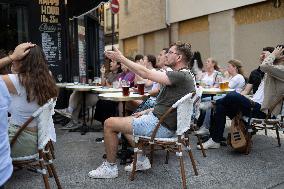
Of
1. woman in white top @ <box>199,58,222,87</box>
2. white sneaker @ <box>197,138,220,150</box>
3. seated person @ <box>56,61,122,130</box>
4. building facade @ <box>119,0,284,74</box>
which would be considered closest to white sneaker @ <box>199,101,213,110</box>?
woman in white top @ <box>199,58,222,87</box>

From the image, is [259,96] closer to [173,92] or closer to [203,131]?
[203,131]

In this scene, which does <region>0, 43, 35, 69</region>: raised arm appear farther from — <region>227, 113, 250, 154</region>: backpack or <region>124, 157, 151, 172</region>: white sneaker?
<region>227, 113, 250, 154</region>: backpack

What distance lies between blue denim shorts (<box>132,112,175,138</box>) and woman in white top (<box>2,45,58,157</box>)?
41.1 inches

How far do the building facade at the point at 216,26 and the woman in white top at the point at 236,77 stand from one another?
546 centimetres

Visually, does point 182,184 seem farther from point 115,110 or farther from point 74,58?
point 74,58

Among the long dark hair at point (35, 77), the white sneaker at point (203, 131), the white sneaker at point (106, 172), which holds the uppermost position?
the long dark hair at point (35, 77)

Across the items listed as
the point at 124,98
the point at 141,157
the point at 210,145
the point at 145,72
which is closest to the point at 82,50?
the point at 210,145

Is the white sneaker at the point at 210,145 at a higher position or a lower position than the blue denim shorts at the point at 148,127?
lower

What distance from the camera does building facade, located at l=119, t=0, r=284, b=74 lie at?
12953 millimetres

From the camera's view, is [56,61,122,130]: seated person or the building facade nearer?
[56,61,122,130]: seated person

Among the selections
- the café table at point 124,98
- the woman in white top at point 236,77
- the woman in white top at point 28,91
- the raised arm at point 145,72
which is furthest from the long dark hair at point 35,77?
the woman in white top at point 236,77

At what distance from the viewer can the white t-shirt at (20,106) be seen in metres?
3.83

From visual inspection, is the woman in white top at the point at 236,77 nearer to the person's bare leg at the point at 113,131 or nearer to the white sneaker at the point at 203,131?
the white sneaker at the point at 203,131

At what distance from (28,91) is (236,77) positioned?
4.29 metres
